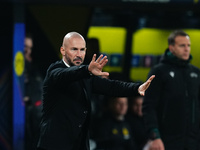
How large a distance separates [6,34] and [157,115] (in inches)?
94.1

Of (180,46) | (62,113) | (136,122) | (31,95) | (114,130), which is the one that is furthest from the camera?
(136,122)

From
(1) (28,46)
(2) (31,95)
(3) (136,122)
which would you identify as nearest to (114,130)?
(3) (136,122)

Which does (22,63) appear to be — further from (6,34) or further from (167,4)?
(167,4)

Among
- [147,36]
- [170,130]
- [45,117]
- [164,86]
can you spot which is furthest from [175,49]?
[147,36]

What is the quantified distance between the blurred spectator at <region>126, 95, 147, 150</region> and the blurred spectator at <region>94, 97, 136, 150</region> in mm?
408

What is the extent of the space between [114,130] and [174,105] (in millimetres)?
1626

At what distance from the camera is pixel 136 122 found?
7344 millimetres

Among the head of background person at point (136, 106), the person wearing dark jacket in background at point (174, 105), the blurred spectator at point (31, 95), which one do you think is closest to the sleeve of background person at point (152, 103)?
the person wearing dark jacket in background at point (174, 105)

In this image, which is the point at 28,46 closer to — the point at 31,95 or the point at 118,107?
the point at 31,95

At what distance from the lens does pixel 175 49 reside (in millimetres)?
5398

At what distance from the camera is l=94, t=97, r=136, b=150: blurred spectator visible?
6.63 m

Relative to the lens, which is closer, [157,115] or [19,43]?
[157,115]

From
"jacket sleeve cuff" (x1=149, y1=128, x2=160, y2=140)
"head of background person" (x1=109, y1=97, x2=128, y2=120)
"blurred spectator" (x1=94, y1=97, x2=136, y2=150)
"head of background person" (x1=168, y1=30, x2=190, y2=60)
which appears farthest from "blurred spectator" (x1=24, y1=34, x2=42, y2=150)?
"head of background person" (x1=168, y1=30, x2=190, y2=60)

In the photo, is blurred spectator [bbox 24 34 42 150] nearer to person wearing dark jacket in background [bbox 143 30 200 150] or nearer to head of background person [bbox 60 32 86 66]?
person wearing dark jacket in background [bbox 143 30 200 150]
